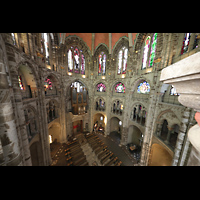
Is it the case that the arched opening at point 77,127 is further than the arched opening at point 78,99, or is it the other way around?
the arched opening at point 77,127

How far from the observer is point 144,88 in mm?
7988

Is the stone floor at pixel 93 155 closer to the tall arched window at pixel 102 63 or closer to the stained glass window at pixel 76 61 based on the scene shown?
the stained glass window at pixel 76 61

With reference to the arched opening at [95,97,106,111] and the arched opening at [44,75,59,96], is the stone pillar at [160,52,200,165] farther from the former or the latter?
the arched opening at [95,97,106,111]

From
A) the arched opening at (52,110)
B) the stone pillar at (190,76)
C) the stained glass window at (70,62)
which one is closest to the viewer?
the stone pillar at (190,76)

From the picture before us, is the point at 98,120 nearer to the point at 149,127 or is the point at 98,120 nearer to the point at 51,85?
the point at 149,127

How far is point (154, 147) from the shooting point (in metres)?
6.92

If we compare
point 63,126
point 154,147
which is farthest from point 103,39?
point 154,147

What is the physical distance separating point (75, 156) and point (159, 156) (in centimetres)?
840

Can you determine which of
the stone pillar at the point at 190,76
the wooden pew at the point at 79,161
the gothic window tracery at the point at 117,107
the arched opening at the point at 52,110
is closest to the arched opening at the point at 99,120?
the gothic window tracery at the point at 117,107

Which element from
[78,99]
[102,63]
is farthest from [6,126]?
[102,63]

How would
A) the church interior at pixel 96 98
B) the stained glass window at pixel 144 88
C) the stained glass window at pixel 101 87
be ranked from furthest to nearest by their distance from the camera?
the stained glass window at pixel 101 87 → the stained glass window at pixel 144 88 → the church interior at pixel 96 98

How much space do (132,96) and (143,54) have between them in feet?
15.1

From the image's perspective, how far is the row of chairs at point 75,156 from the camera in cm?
722

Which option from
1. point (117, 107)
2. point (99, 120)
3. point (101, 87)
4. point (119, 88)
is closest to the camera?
point (119, 88)
